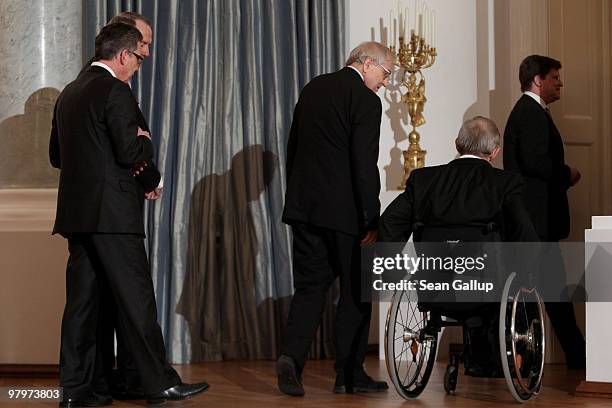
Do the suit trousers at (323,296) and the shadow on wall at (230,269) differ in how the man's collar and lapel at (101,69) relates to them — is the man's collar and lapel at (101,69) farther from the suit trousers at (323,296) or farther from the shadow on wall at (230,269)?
the shadow on wall at (230,269)

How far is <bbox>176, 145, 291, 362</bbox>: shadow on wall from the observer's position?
19.7 feet

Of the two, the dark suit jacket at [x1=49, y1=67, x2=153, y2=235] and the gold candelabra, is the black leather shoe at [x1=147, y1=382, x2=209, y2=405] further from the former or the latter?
A: the gold candelabra

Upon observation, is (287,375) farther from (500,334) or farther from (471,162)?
(471,162)

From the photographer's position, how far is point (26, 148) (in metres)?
5.46

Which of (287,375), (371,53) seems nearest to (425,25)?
(371,53)

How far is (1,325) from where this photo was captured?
5164 mm

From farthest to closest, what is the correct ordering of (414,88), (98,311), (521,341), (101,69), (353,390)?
1. (414,88)
2. (353,390)
3. (521,341)
4. (98,311)
5. (101,69)

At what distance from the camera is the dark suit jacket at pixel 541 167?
5492mm

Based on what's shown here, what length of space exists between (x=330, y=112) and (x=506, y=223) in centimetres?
82

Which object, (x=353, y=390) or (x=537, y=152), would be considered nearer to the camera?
(x=353, y=390)

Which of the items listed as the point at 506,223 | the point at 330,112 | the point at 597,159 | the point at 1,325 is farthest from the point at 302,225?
the point at 597,159

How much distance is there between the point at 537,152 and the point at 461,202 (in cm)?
139

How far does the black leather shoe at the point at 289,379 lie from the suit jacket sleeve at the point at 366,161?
623mm

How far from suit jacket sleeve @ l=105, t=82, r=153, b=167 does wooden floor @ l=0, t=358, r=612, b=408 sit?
931 millimetres
